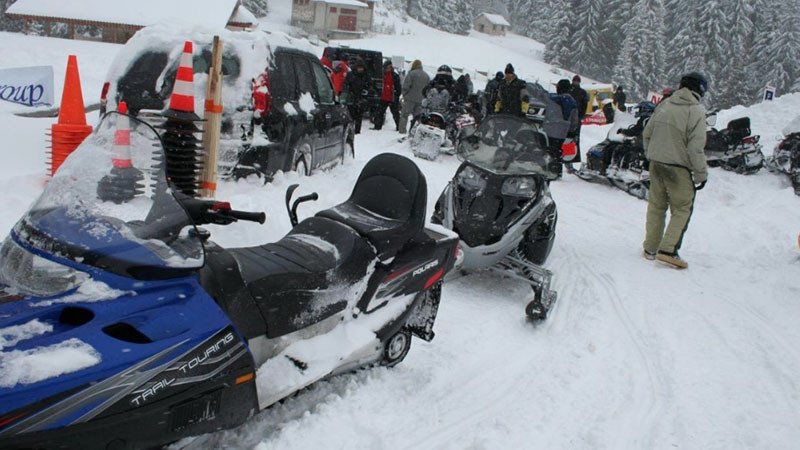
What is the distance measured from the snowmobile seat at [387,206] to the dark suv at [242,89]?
10.8 feet

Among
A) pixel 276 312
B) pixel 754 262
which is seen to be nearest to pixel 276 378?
pixel 276 312

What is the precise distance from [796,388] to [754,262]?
11.6 feet

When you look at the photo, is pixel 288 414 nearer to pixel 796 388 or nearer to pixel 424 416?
pixel 424 416

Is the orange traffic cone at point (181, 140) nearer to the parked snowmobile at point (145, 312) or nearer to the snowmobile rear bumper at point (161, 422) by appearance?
the parked snowmobile at point (145, 312)

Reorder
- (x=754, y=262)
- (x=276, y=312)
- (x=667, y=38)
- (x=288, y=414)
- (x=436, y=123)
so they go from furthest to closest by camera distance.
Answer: (x=667, y=38) → (x=436, y=123) → (x=754, y=262) → (x=288, y=414) → (x=276, y=312)

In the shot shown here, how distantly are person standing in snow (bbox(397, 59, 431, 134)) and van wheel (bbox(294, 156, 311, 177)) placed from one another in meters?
→ 7.47

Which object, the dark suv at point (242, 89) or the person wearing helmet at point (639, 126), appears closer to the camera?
the dark suv at point (242, 89)

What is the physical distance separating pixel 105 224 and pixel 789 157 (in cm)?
1402

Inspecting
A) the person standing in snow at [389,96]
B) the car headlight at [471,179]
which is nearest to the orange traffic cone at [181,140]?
the car headlight at [471,179]

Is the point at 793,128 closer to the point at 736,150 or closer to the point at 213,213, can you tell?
the point at 736,150

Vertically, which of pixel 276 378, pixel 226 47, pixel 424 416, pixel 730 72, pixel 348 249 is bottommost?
pixel 424 416

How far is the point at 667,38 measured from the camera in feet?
207

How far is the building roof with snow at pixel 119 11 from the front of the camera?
3005cm

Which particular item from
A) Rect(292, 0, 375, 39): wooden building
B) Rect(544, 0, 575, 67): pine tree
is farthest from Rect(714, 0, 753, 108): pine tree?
Rect(292, 0, 375, 39): wooden building
